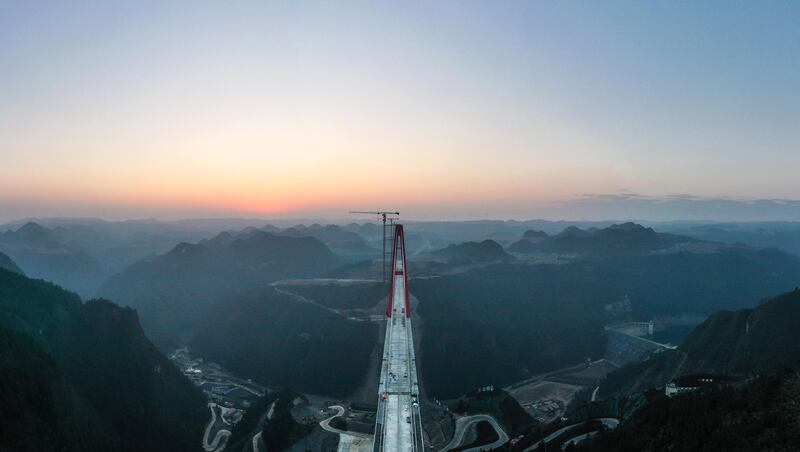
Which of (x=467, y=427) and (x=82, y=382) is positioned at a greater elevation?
(x=467, y=427)

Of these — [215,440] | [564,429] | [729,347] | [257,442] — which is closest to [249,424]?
[215,440]

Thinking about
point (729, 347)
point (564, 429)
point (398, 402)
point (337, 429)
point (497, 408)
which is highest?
point (398, 402)

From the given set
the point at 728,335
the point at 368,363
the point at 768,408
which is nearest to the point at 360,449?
the point at 768,408

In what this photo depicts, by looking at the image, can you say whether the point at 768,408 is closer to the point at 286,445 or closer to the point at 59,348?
the point at 286,445

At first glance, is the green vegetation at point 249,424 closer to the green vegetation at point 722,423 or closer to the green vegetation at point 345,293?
the green vegetation at point 722,423

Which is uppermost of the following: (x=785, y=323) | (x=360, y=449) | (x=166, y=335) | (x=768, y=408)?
(x=768, y=408)

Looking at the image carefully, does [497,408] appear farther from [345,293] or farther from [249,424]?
[345,293]

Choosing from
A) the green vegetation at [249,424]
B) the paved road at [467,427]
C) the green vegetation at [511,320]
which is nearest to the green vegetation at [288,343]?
the green vegetation at [511,320]

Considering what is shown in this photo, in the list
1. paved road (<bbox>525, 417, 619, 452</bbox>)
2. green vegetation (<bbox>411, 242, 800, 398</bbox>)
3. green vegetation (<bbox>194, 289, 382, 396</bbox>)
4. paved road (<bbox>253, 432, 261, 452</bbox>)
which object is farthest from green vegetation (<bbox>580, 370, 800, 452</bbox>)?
green vegetation (<bbox>194, 289, 382, 396</bbox>)
